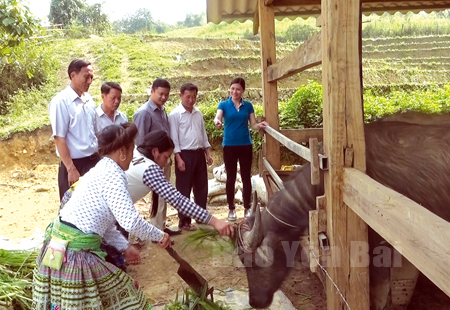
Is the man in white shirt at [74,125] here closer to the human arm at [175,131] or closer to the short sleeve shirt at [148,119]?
the short sleeve shirt at [148,119]

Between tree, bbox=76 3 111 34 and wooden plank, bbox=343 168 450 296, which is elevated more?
tree, bbox=76 3 111 34

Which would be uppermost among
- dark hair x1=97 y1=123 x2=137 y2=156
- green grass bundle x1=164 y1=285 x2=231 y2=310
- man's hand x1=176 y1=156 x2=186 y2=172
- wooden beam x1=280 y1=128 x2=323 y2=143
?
dark hair x1=97 y1=123 x2=137 y2=156

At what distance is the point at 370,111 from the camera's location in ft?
34.4

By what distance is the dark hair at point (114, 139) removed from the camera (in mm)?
2672

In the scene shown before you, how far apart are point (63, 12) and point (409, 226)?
119 ft

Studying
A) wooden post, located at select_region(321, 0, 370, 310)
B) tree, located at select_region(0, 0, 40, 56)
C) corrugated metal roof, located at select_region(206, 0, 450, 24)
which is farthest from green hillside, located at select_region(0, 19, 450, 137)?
wooden post, located at select_region(321, 0, 370, 310)

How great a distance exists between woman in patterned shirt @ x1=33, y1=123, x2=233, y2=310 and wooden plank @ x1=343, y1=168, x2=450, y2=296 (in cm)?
131

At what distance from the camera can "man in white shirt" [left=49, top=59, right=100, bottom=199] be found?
421cm

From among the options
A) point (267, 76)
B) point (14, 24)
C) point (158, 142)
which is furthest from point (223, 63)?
point (158, 142)

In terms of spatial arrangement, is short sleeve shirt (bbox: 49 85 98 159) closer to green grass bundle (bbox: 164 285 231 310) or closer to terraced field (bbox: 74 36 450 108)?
green grass bundle (bbox: 164 285 231 310)

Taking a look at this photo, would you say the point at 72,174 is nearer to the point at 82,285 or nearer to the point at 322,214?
the point at 82,285

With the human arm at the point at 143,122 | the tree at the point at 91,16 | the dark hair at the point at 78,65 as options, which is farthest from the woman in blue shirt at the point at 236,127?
the tree at the point at 91,16

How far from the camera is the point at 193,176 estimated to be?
5.69m

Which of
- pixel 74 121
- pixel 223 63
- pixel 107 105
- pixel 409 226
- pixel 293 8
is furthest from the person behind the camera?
pixel 223 63
